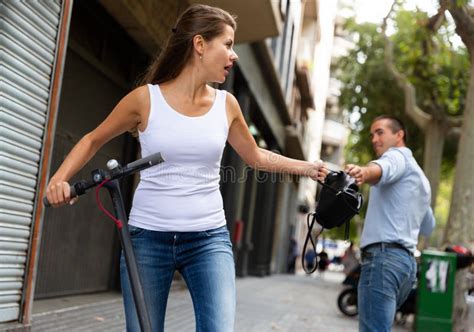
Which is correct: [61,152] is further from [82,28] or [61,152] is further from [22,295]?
[22,295]

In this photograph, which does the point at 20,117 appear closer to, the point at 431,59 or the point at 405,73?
the point at 431,59

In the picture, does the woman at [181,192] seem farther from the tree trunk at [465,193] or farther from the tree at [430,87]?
the tree at [430,87]

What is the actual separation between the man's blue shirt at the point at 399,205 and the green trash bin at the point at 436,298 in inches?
135

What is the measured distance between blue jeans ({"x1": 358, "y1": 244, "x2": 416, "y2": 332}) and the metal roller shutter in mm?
2552

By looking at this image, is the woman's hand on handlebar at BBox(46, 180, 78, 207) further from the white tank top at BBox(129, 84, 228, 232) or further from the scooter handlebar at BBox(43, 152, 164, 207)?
the white tank top at BBox(129, 84, 228, 232)

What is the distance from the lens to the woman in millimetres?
3090

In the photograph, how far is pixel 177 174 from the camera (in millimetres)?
3156

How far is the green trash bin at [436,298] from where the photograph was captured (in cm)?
819

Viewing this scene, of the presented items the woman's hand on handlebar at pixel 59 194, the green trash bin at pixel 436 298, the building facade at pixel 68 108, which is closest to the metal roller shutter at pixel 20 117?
the building facade at pixel 68 108

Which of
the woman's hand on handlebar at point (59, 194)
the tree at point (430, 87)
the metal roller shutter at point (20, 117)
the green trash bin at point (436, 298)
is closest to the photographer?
the woman's hand on handlebar at point (59, 194)

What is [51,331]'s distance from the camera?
21.7ft

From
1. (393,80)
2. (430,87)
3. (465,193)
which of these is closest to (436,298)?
(465,193)

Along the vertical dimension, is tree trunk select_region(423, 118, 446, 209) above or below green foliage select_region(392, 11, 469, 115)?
below

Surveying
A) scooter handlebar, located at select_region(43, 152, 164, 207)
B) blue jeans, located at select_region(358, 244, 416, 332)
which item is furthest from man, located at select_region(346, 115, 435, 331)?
scooter handlebar, located at select_region(43, 152, 164, 207)
